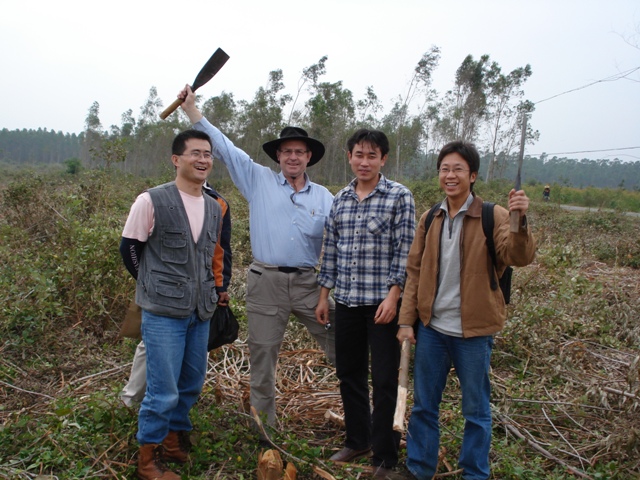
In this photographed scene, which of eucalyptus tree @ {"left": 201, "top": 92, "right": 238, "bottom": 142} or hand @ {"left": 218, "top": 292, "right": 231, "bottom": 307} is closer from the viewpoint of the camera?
hand @ {"left": 218, "top": 292, "right": 231, "bottom": 307}

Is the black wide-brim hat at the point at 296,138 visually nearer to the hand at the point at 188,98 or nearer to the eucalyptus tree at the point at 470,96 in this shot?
the hand at the point at 188,98

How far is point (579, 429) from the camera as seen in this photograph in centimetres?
311

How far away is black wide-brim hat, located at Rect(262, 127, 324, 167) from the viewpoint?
280cm

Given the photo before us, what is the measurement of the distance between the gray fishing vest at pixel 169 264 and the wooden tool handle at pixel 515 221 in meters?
1.47

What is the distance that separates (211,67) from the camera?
112 inches

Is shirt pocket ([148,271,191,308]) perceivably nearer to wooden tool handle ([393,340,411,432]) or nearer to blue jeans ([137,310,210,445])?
blue jeans ([137,310,210,445])

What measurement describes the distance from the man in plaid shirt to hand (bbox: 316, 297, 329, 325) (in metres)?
0.12

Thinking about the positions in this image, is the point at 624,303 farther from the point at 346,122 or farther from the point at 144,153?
the point at 144,153

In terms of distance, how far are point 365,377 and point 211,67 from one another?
6.50ft

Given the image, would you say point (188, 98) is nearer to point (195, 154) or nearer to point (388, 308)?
point (195, 154)

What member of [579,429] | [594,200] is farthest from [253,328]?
[594,200]

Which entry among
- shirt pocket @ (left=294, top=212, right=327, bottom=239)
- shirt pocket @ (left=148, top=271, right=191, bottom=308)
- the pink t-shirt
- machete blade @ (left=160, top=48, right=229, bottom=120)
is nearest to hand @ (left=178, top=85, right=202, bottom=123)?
machete blade @ (left=160, top=48, right=229, bottom=120)

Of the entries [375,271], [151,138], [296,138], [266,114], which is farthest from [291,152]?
[151,138]

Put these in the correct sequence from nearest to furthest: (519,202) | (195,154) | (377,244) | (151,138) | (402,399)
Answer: (519,202)
(402,399)
(195,154)
(377,244)
(151,138)
